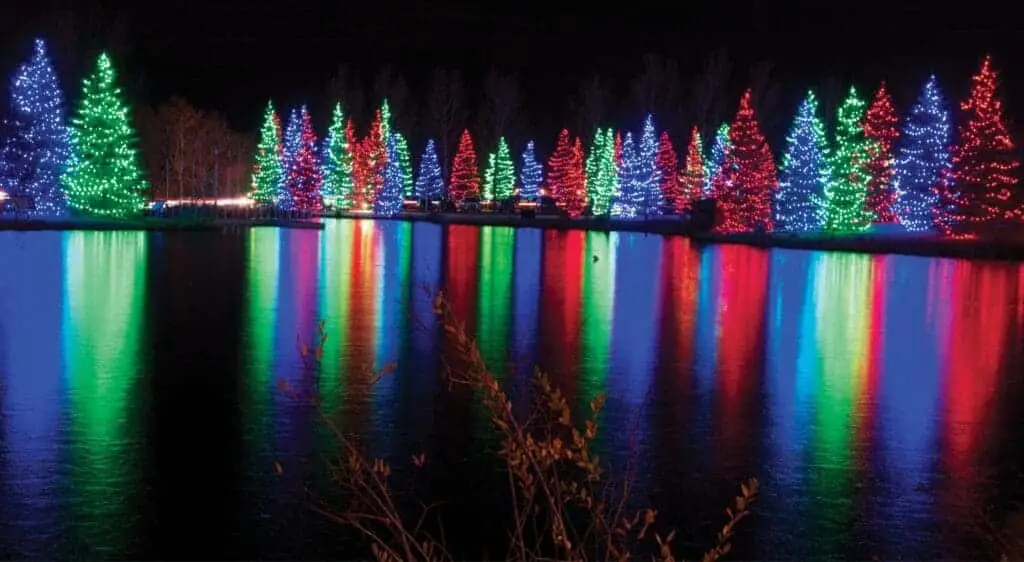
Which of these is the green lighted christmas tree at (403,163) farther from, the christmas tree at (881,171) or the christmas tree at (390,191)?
the christmas tree at (881,171)

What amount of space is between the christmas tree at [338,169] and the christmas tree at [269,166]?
13.8ft

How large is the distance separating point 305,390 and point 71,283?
37.2 feet

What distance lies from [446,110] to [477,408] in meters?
69.6

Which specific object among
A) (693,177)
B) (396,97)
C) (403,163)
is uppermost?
(396,97)

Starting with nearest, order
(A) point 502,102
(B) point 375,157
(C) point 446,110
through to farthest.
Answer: (B) point 375,157
(A) point 502,102
(C) point 446,110

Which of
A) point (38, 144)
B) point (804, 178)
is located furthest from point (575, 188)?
point (38, 144)

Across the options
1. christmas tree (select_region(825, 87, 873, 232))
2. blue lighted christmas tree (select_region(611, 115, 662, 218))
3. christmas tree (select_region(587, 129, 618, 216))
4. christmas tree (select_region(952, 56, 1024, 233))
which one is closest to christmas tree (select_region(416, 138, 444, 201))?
christmas tree (select_region(587, 129, 618, 216))

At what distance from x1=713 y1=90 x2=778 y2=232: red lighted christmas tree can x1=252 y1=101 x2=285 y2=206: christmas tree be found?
83.5 ft

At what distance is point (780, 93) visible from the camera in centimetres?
7275

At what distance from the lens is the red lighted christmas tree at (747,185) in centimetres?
4491

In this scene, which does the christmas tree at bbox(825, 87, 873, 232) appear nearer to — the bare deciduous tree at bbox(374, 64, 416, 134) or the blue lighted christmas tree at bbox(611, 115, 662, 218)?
the blue lighted christmas tree at bbox(611, 115, 662, 218)

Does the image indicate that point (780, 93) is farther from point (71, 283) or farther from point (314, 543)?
point (314, 543)

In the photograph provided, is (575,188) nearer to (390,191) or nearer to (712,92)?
(390,191)

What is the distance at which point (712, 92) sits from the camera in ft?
228
